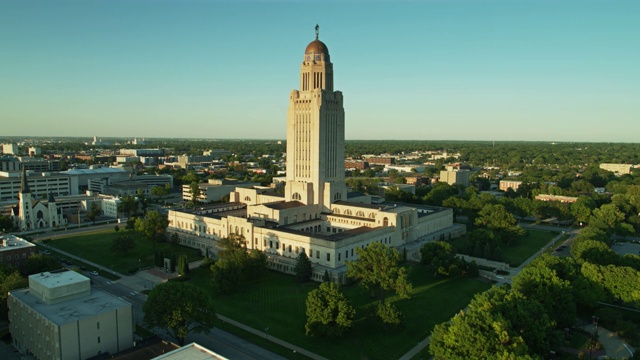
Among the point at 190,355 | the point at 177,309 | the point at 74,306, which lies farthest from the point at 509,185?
the point at 74,306

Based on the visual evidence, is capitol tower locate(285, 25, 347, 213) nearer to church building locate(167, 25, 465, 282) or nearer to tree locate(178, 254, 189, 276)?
church building locate(167, 25, 465, 282)

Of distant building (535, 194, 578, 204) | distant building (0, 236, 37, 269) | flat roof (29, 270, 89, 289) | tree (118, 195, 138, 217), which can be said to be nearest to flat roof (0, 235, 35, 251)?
distant building (0, 236, 37, 269)

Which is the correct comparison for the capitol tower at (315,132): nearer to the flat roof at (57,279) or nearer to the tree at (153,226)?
the tree at (153,226)

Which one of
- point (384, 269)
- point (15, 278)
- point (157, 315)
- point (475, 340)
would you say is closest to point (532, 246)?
point (384, 269)

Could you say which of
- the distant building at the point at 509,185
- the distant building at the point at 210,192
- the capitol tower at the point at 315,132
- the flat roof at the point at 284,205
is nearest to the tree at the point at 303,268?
the flat roof at the point at 284,205

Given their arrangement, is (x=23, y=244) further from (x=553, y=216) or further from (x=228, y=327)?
Result: (x=553, y=216)
